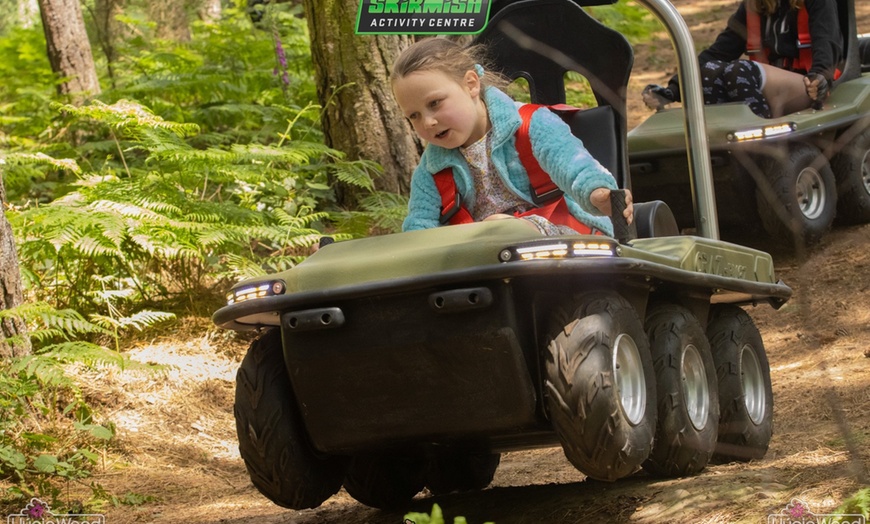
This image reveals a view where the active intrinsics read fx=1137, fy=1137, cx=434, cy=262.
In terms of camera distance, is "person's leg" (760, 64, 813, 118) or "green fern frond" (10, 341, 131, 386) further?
"person's leg" (760, 64, 813, 118)

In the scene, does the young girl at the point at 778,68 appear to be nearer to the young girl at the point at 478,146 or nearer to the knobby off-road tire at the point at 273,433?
the young girl at the point at 478,146

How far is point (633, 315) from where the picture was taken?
139 inches

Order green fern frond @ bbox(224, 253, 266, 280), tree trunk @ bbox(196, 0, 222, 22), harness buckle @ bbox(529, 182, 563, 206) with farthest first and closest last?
1. tree trunk @ bbox(196, 0, 222, 22)
2. green fern frond @ bbox(224, 253, 266, 280)
3. harness buckle @ bbox(529, 182, 563, 206)

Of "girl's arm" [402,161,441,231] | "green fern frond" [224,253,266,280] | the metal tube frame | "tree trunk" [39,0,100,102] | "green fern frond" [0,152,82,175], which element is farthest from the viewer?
"tree trunk" [39,0,100,102]

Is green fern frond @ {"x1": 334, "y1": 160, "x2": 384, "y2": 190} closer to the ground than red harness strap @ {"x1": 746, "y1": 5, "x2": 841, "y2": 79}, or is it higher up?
closer to the ground

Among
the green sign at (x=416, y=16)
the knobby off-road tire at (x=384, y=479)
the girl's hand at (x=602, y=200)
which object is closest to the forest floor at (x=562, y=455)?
the knobby off-road tire at (x=384, y=479)

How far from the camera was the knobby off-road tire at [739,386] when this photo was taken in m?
4.46

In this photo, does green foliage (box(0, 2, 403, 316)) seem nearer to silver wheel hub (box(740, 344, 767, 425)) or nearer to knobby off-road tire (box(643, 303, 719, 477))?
silver wheel hub (box(740, 344, 767, 425))

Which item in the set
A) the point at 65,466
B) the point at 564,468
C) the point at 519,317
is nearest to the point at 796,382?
the point at 564,468

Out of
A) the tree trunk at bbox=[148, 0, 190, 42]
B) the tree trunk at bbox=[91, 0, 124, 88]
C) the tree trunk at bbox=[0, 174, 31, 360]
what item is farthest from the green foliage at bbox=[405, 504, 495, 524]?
the tree trunk at bbox=[148, 0, 190, 42]

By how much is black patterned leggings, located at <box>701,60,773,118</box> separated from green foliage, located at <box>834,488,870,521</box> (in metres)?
5.21

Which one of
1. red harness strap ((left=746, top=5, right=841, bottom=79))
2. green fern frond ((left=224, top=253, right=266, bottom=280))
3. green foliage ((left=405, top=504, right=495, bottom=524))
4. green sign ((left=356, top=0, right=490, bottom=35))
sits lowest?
green foliage ((left=405, top=504, right=495, bottom=524))

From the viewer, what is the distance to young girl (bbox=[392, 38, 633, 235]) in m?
3.96

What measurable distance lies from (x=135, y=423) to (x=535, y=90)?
261 cm
